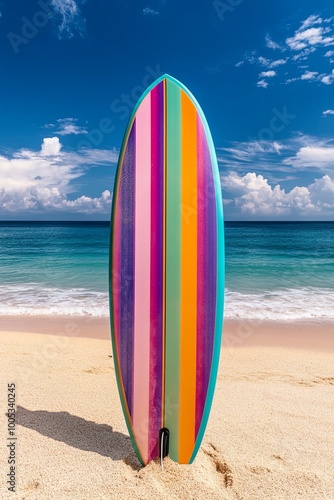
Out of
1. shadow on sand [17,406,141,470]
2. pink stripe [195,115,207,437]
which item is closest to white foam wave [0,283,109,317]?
shadow on sand [17,406,141,470]

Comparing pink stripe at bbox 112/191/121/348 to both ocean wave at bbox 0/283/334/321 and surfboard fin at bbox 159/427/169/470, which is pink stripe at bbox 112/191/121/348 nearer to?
surfboard fin at bbox 159/427/169/470

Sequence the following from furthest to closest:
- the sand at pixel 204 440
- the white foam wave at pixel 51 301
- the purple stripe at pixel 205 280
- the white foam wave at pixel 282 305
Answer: the white foam wave at pixel 51 301
the white foam wave at pixel 282 305
the purple stripe at pixel 205 280
the sand at pixel 204 440

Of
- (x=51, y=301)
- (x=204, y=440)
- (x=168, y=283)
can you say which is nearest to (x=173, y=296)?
(x=168, y=283)

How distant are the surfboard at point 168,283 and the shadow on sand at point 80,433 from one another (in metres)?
0.18

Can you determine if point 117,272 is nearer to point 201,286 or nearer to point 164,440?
point 201,286

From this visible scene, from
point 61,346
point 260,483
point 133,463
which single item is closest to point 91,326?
point 61,346

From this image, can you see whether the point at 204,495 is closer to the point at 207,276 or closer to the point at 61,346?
the point at 207,276

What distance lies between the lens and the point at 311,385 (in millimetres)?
3348

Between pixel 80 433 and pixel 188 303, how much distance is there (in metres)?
1.11

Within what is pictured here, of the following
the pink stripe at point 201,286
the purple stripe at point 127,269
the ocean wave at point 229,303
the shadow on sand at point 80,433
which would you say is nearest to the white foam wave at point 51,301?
the ocean wave at point 229,303

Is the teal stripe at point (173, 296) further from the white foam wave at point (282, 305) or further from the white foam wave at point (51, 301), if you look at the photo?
the white foam wave at point (51, 301)

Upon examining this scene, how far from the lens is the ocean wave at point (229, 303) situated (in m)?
6.56

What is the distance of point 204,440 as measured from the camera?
89.6 inches

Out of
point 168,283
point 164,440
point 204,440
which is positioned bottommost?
point 204,440
